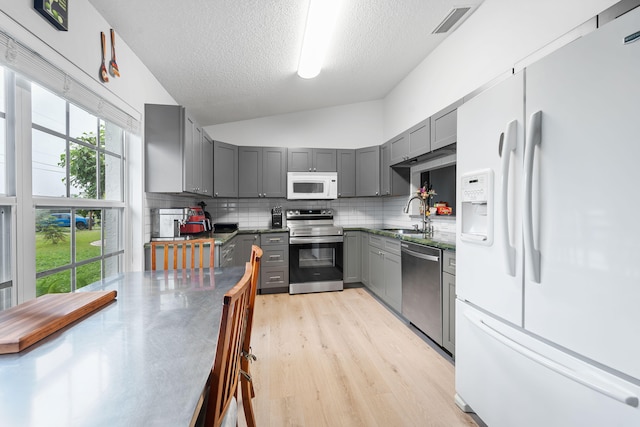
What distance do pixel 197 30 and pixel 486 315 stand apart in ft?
8.80

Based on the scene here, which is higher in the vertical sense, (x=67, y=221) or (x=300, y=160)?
(x=300, y=160)

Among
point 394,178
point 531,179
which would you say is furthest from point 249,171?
point 531,179

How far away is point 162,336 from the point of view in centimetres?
89

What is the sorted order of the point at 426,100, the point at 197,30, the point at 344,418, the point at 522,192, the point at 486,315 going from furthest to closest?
1. the point at 426,100
2. the point at 197,30
3. the point at 344,418
4. the point at 486,315
5. the point at 522,192

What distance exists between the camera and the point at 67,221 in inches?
66.2

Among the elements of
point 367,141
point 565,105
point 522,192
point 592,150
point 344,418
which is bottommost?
point 344,418

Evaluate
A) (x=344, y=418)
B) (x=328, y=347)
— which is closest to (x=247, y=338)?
(x=344, y=418)

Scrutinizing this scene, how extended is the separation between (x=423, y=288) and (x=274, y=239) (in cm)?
211

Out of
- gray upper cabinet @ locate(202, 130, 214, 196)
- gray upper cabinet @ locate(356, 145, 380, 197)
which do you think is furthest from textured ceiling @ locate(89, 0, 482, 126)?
gray upper cabinet @ locate(356, 145, 380, 197)

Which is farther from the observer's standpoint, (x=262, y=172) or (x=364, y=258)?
(x=262, y=172)

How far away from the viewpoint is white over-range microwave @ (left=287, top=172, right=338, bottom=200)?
4117mm

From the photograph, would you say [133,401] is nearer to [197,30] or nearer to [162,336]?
[162,336]

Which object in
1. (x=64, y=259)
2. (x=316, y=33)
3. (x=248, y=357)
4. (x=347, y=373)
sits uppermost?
(x=316, y=33)

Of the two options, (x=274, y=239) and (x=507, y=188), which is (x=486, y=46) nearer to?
(x=507, y=188)
